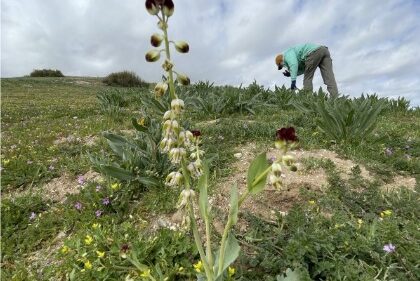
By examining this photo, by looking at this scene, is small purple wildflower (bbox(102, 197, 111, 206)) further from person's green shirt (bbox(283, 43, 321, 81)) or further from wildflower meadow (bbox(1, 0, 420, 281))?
person's green shirt (bbox(283, 43, 321, 81))

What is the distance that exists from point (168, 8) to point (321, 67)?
37.6 feet

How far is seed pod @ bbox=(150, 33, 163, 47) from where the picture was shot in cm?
173

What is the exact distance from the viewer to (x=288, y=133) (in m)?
1.65

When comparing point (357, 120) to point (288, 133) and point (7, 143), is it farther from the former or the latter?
point (7, 143)

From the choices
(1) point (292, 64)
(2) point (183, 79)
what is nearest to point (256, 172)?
(2) point (183, 79)

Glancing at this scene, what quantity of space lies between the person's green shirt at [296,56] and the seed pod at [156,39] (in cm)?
1034

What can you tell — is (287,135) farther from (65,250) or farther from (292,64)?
(292,64)

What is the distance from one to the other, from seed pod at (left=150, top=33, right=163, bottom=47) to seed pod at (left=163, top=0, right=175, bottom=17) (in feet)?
0.36

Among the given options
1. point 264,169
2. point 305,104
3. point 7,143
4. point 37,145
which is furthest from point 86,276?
point 305,104

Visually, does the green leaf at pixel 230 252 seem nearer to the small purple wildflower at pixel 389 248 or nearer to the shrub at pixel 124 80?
the small purple wildflower at pixel 389 248

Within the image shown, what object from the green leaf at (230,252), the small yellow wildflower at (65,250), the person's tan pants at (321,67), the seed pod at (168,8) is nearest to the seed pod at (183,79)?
the seed pod at (168,8)

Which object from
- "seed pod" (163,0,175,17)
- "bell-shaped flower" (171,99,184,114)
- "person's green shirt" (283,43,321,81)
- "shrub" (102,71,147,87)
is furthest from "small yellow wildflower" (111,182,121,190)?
"shrub" (102,71,147,87)

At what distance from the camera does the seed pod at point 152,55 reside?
1.72 m

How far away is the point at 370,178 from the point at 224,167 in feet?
5.06
